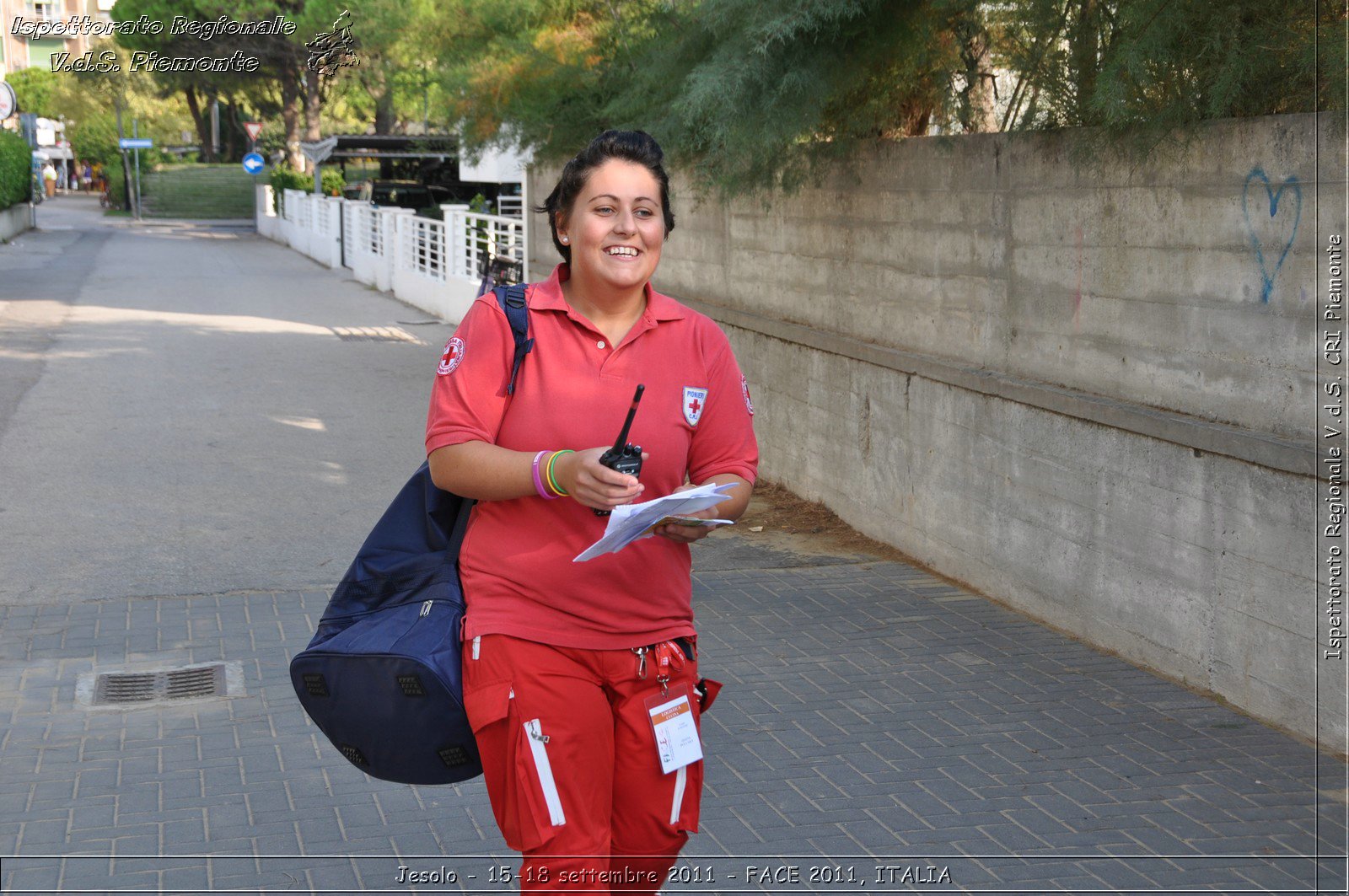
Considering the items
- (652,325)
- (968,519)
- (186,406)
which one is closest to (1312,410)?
(968,519)

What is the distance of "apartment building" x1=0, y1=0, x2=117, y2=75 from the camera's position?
89875 mm

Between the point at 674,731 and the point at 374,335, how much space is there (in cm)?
1669

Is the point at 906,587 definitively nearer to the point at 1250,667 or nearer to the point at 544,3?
the point at 1250,667

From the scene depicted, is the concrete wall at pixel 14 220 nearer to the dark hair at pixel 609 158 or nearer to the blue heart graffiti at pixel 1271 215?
the blue heart graffiti at pixel 1271 215

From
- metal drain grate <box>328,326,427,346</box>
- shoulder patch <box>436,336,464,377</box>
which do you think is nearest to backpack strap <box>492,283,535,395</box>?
shoulder patch <box>436,336,464,377</box>

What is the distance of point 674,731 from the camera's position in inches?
112

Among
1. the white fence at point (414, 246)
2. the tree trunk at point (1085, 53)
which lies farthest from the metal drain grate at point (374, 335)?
the tree trunk at point (1085, 53)

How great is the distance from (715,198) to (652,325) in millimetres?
7984

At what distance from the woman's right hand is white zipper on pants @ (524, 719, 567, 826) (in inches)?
18.0

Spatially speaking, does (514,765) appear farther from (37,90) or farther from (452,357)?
(37,90)

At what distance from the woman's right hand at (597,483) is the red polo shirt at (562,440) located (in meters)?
0.21

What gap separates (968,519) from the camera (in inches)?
287

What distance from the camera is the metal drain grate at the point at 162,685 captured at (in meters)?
5.64

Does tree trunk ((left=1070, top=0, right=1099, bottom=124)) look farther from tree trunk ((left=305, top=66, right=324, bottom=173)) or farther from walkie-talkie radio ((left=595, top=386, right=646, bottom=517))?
tree trunk ((left=305, top=66, right=324, bottom=173))
